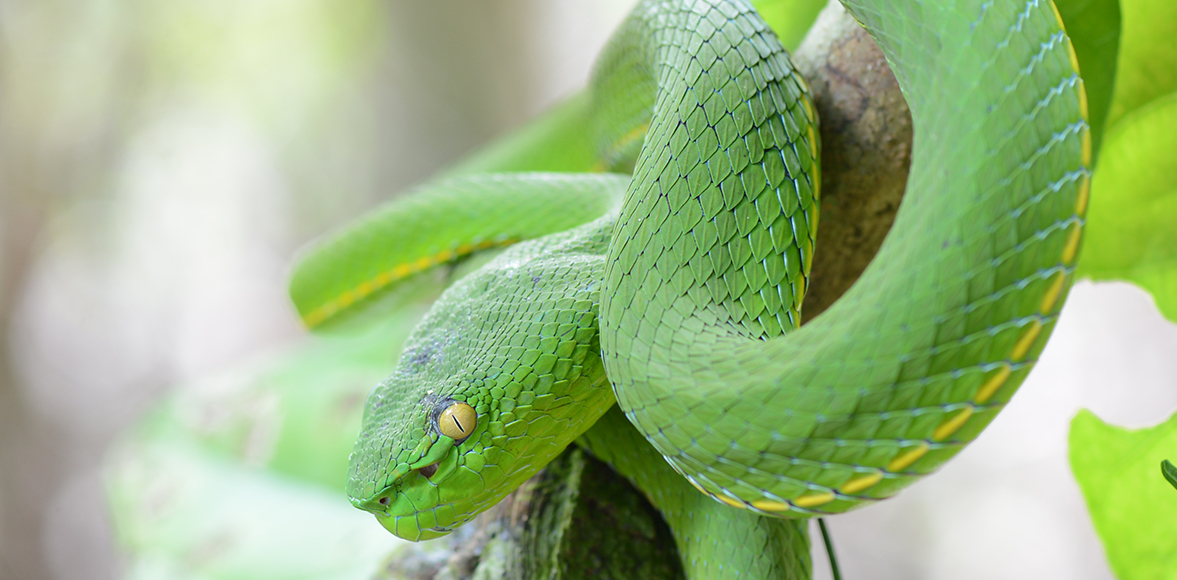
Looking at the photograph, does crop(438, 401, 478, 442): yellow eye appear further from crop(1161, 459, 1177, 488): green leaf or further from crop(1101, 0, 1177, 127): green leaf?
crop(1101, 0, 1177, 127): green leaf

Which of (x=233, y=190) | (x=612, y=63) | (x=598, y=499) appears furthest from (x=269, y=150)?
(x=598, y=499)

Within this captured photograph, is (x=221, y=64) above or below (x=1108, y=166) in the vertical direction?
above

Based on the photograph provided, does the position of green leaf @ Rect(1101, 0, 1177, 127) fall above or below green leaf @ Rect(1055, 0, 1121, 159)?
below

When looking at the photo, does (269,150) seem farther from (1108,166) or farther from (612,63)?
(1108,166)

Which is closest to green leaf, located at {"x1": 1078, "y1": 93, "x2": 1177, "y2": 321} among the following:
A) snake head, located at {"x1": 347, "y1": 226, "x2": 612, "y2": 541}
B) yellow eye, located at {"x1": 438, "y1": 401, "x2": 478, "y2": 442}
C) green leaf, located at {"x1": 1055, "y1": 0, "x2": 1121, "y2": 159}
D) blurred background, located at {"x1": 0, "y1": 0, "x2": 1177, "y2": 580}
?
green leaf, located at {"x1": 1055, "y1": 0, "x2": 1121, "y2": 159}

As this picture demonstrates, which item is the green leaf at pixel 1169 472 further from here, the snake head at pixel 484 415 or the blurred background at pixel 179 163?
the blurred background at pixel 179 163

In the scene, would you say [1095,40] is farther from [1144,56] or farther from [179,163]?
[179,163]
